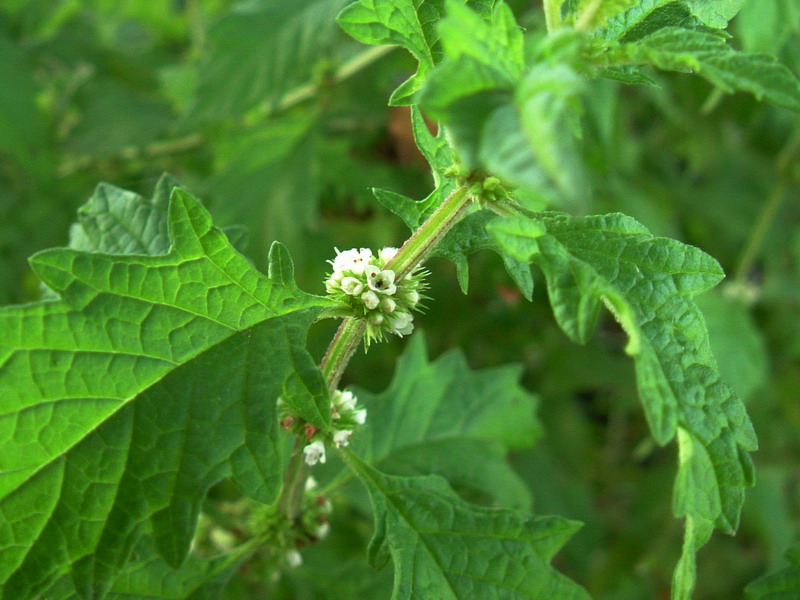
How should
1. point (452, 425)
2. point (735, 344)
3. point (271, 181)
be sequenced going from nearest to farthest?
point (452, 425) < point (271, 181) < point (735, 344)

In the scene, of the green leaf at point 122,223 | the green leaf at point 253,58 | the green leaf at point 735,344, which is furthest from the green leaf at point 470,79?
the green leaf at point 735,344

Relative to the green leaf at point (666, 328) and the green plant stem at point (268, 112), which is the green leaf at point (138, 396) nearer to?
the green leaf at point (666, 328)

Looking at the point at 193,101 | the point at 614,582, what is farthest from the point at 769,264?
the point at 193,101

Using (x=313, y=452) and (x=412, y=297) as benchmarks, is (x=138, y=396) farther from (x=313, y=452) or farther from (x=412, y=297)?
(x=412, y=297)

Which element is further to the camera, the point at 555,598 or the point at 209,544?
the point at 209,544

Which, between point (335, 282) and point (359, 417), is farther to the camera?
point (359, 417)

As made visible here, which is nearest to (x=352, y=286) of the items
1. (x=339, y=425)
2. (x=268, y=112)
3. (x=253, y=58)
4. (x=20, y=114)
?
(x=339, y=425)

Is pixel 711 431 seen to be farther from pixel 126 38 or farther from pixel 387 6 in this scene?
pixel 126 38
